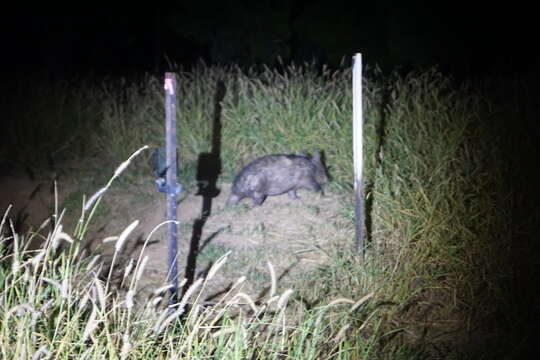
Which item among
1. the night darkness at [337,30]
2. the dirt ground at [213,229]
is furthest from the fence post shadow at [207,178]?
the night darkness at [337,30]

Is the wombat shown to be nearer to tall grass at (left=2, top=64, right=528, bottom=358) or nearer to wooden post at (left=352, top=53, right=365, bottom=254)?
tall grass at (left=2, top=64, right=528, bottom=358)

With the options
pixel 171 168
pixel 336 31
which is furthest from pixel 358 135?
pixel 336 31

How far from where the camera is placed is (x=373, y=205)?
172 inches

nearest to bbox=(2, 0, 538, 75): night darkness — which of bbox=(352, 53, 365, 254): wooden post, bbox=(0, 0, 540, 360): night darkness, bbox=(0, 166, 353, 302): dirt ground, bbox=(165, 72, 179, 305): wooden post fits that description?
bbox=(0, 0, 540, 360): night darkness

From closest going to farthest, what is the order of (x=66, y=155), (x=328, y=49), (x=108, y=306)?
(x=108, y=306)
(x=66, y=155)
(x=328, y=49)

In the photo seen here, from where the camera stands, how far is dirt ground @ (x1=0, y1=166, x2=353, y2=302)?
13.1 feet

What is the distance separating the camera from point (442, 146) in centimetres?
474

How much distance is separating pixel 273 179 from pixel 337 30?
9.30 meters

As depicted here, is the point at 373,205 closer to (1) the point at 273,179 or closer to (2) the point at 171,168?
(1) the point at 273,179

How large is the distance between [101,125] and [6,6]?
1041 centimetres

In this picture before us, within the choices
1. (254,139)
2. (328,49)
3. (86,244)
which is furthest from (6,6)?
(86,244)

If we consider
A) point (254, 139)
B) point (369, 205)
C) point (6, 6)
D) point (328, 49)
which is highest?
point (6, 6)

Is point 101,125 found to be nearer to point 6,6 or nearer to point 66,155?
point 66,155

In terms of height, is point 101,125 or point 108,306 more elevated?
point 101,125
